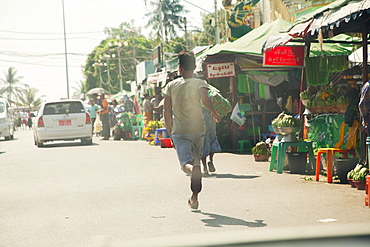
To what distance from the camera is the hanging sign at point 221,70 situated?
15.4 meters

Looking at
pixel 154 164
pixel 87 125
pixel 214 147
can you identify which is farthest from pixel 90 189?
pixel 87 125

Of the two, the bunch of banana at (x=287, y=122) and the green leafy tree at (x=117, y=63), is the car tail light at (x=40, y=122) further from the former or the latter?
the green leafy tree at (x=117, y=63)

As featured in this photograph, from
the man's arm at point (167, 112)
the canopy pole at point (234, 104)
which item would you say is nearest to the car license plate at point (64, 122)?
the canopy pole at point (234, 104)

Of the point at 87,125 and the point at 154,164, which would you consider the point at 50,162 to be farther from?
the point at 87,125

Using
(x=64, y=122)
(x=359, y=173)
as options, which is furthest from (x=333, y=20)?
(x=64, y=122)

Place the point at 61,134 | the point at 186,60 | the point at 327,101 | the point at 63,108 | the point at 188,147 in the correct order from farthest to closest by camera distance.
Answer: the point at 63,108 < the point at 61,134 < the point at 327,101 < the point at 186,60 < the point at 188,147

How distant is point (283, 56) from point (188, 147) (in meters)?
6.13

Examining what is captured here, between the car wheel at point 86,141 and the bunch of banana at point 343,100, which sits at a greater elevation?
the bunch of banana at point 343,100

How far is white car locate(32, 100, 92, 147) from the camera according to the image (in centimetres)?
1972

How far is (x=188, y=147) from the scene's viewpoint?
6.57m

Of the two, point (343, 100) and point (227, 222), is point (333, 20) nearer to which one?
point (343, 100)

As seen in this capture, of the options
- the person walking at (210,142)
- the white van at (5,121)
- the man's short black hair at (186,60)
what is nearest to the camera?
the man's short black hair at (186,60)

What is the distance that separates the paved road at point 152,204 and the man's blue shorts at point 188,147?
1.97ft

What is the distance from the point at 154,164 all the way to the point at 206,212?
20.1 feet
